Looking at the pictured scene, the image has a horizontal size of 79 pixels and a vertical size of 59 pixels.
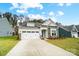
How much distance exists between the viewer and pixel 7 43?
8.29m

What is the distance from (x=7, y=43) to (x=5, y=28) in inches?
17.5

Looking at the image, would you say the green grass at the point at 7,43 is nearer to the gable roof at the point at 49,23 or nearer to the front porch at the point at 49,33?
the front porch at the point at 49,33

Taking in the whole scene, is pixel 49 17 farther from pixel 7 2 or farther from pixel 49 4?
pixel 7 2

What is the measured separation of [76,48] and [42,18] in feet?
4.29

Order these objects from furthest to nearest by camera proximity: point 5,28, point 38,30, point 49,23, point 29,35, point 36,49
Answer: point 29,35 → point 38,30 → point 49,23 → point 5,28 → point 36,49

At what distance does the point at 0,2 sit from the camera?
785 centimetres

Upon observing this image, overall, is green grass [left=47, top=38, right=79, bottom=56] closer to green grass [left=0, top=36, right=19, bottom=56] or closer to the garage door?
the garage door

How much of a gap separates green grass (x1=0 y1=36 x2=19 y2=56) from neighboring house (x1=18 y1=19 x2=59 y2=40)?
37cm

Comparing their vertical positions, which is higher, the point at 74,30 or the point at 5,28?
the point at 5,28

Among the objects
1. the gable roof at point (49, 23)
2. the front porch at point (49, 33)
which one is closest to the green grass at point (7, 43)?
the front porch at point (49, 33)

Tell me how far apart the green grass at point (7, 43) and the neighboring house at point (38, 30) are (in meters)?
0.37

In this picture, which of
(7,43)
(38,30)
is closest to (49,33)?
(38,30)

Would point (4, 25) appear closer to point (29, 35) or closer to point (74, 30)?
point (29, 35)

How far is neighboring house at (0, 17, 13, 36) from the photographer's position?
826 centimetres
